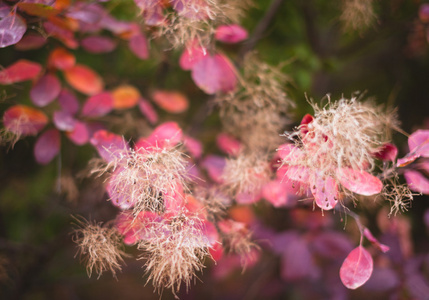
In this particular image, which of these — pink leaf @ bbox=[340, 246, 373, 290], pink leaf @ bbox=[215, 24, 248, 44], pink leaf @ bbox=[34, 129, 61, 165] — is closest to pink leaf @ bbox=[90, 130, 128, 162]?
pink leaf @ bbox=[34, 129, 61, 165]

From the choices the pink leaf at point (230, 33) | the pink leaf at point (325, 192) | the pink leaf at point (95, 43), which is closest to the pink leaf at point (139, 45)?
the pink leaf at point (95, 43)

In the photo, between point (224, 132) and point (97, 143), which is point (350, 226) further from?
point (97, 143)

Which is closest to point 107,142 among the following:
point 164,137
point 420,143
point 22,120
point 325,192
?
point 164,137

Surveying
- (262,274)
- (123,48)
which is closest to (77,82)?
(123,48)

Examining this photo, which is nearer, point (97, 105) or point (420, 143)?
point (420, 143)

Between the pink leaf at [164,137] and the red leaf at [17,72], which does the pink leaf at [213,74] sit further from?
the red leaf at [17,72]

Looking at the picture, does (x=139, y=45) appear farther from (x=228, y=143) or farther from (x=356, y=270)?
(x=356, y=270)
